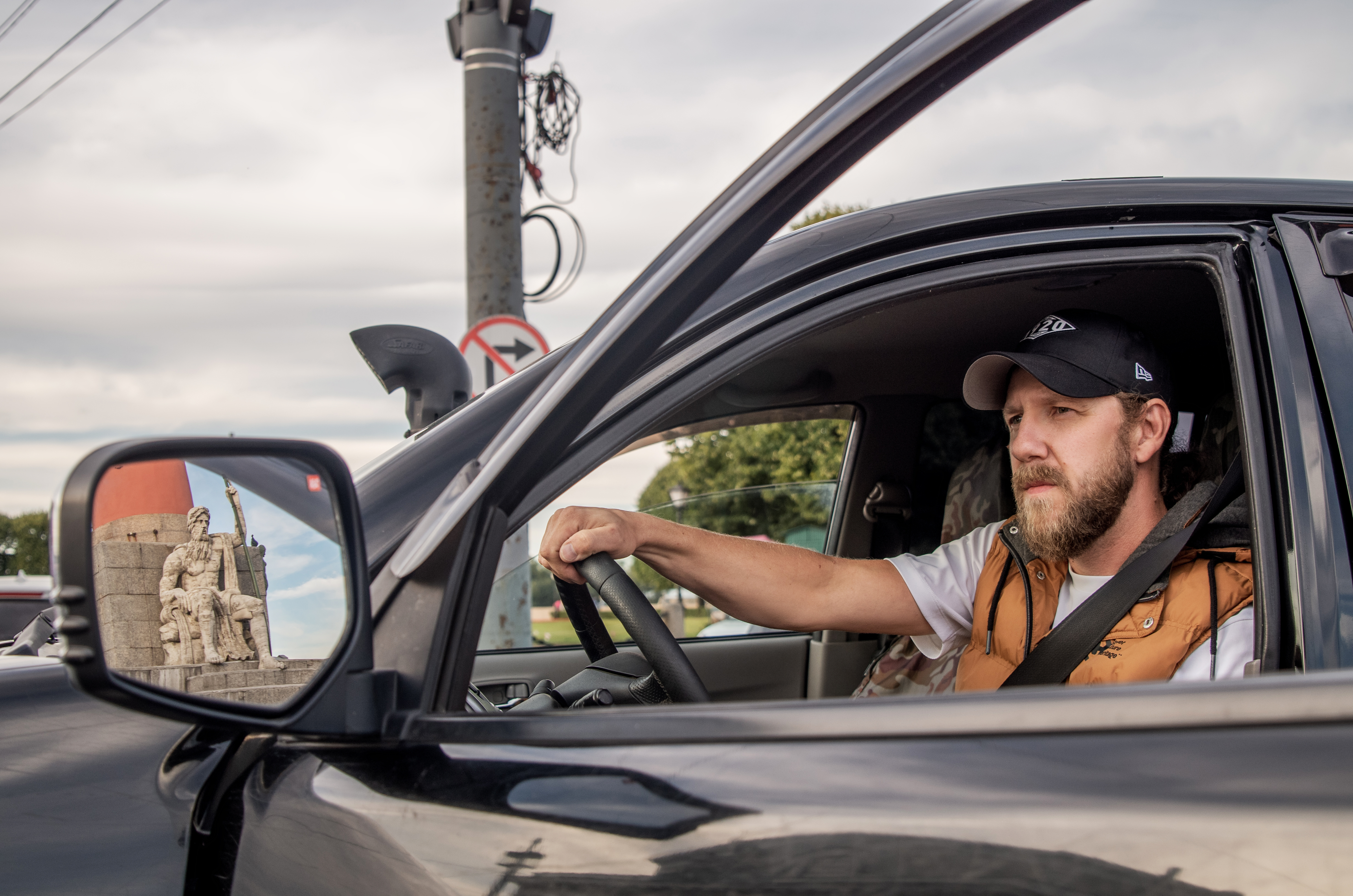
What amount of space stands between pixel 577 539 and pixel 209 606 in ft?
2.10

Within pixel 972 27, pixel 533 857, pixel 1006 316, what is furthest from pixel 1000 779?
pixel 1006 316

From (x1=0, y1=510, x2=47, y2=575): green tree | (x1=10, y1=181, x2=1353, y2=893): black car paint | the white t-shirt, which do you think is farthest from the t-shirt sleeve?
(x1=0, y1=510, x2=47, y2=575): green tree

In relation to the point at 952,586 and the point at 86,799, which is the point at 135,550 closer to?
the point at 86,799

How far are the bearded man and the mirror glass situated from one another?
0.55m

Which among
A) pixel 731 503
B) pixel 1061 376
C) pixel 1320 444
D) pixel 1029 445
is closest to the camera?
pixel 1320 444

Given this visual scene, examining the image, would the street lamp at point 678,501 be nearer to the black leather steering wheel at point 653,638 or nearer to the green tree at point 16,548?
the black leather steering wheel at point 653,638

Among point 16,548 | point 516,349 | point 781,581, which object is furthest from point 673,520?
point 16,548

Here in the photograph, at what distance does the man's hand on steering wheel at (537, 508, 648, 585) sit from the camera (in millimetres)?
1587

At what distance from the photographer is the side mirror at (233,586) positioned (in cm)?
95

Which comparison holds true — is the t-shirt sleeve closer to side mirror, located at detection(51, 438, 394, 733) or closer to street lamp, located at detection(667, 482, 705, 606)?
street lamp, located at detection(667, 482, 705, 606)

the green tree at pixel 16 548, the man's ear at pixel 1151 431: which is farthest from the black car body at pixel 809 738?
the green tree at pixel 16 548

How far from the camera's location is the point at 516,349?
18.4ft

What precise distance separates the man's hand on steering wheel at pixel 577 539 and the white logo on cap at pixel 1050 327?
0.86m

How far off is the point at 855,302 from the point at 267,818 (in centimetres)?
96
